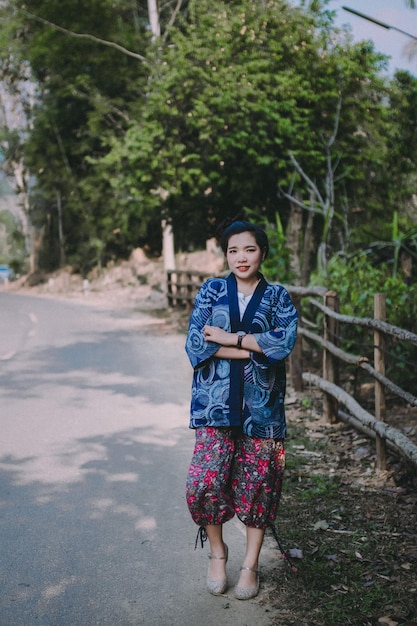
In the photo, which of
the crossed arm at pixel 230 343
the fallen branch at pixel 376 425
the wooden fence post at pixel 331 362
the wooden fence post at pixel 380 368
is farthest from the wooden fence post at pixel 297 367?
the crossed arm at pixel 230 343

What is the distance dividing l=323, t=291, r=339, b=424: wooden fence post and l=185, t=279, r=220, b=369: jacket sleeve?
3.53 meters

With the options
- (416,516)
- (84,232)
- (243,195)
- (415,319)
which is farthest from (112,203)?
(416,516)

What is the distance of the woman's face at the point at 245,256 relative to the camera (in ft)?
10.8

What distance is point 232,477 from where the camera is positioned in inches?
133

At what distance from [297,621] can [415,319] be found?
4.39m

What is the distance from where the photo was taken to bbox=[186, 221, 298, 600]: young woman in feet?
10.6

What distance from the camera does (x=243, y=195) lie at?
1664 centimetres

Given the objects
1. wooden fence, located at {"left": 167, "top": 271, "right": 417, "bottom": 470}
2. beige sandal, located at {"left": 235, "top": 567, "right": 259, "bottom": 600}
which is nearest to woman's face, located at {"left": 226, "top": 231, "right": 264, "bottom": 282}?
beige sandal, located at {"left": 235, "top": 567, "right": 259, "bottom": 600}

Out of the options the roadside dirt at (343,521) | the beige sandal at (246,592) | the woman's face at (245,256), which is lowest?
the roadside dirt at (343,521)

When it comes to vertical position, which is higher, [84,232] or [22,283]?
[84,232]

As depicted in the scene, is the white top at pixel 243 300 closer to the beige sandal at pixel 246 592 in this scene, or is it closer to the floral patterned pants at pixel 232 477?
the floral patterned pants at pixel 232 477

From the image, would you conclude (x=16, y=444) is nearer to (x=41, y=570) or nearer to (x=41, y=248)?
(x=41, y=570)

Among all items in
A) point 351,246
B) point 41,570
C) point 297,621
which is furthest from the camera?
point 351,246

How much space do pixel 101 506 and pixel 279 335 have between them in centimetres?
204
